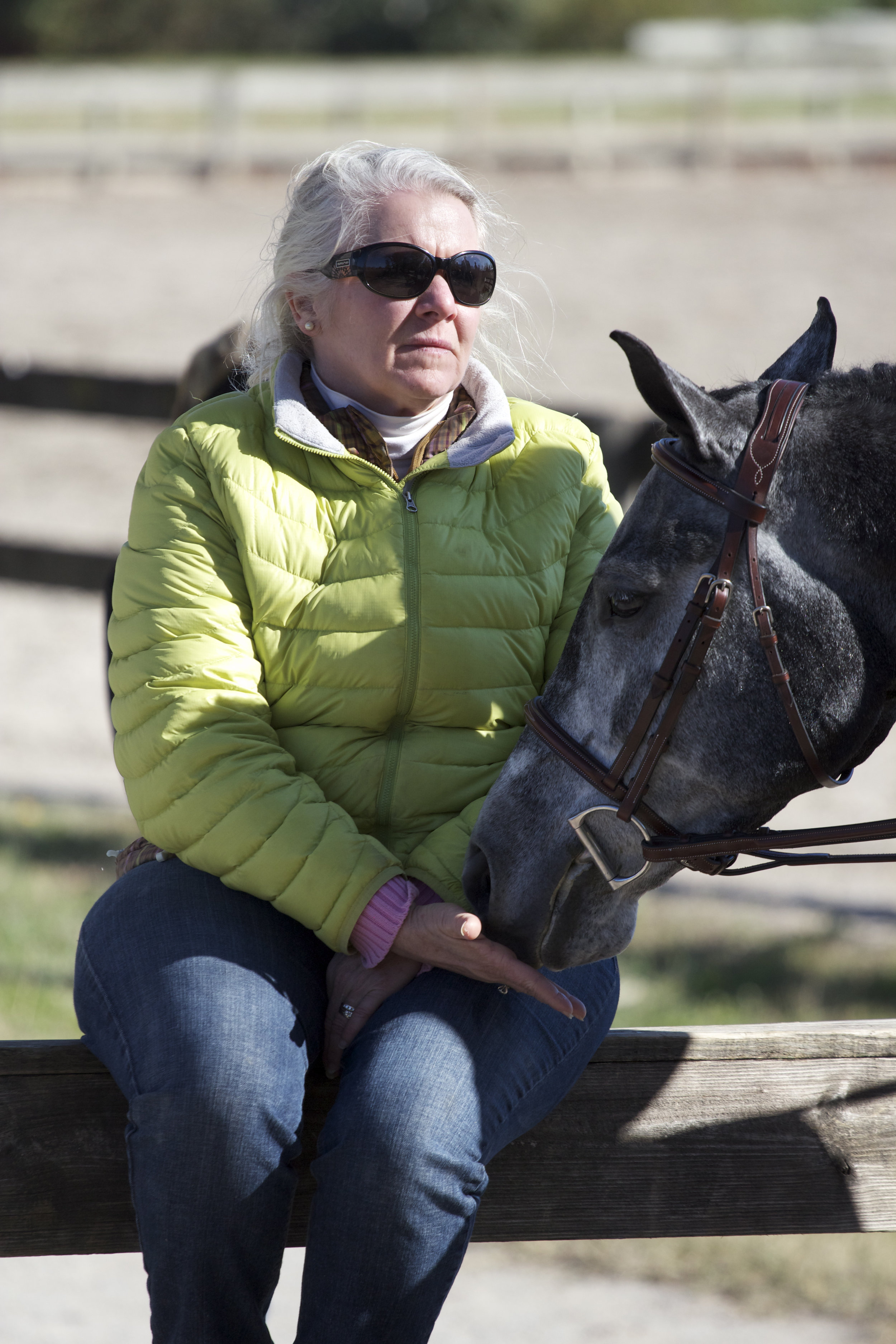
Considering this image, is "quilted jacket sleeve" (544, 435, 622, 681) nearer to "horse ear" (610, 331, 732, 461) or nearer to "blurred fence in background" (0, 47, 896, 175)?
"horse ear" (610, 331, 732, 461)

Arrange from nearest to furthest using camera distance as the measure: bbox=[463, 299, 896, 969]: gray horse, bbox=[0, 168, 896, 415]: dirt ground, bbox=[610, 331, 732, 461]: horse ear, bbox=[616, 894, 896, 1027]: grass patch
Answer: bbox=[610, 331, 732, 461]: horse ear < bbox=[463, 299, 896, 969]: gray horse < bbox=[616, 894, 896, 1027]: grass patch < bbox=[0, 168, 896, 415]: dirt ground

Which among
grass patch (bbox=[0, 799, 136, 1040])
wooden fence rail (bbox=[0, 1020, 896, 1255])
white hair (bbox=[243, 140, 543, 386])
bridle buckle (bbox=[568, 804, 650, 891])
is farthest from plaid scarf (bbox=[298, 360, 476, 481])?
grass patch (bbox=[0, 799, 136, 1040])

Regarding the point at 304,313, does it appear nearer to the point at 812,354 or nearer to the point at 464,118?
the point at 812,354

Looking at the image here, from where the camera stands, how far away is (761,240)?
16.8 meters

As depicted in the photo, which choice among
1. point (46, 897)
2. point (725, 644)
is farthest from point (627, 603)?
point (46, 897)

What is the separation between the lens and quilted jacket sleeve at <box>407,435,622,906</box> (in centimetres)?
204

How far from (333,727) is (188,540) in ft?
1.24

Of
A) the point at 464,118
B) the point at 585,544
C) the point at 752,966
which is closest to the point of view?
the point at 585,544

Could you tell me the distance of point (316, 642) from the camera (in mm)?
2059

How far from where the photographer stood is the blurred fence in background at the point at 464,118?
65.8 ft

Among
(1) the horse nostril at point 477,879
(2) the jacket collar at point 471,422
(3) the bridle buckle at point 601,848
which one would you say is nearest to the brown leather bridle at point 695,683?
(3) the bridle buckle at point 601,848

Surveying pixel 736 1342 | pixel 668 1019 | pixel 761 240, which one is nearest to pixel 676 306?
pixel 761 240

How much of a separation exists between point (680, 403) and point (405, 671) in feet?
2.04

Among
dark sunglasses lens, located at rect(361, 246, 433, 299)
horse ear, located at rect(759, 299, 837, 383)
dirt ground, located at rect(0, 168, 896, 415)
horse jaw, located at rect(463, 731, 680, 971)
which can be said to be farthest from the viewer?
dirt ground, located at rect(0, 168, 896, 415)
